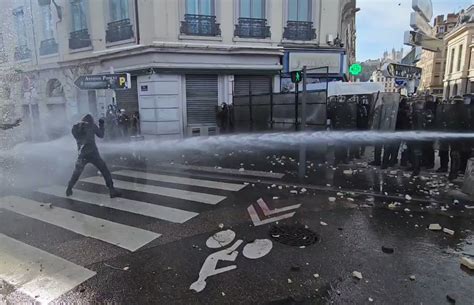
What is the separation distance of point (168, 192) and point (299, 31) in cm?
1239

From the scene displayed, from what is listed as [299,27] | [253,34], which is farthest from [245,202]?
[299,27]

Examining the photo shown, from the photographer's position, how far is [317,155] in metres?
9.85

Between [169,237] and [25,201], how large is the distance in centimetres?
371

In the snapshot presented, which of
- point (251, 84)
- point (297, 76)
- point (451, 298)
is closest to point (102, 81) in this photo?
point (297, 76)

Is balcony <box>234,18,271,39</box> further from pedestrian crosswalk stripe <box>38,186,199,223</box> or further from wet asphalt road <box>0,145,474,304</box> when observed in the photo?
pedestrian crosswalk stripe <box>38,186,199,223</box>

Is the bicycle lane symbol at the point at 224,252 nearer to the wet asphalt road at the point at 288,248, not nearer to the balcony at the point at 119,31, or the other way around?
the wet asphalt road at the point at 288,248

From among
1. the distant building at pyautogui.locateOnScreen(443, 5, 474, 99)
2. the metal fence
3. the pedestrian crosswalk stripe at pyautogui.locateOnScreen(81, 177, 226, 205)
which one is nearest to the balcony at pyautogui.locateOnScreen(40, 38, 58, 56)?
the metal fence

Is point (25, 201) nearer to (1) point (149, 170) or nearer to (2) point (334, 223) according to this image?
(1) point (149, 170)

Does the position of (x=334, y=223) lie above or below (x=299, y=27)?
below

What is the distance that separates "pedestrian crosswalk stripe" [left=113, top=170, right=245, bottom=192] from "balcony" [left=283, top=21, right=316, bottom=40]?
1073cm

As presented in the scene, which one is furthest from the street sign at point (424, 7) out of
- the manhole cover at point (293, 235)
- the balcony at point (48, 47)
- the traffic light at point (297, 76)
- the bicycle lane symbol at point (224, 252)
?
the balcony at point (48, 47)

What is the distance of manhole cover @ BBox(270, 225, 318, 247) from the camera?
4.35m

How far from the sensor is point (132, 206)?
19.4 ft

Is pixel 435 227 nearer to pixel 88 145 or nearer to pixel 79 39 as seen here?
pixel 88 145
